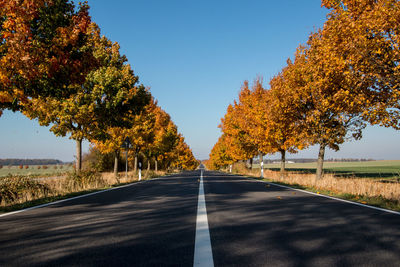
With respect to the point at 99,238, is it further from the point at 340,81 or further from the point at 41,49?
the point at 340,81

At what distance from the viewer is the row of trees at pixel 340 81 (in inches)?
404

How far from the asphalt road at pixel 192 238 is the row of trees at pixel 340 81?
6287 millimetres

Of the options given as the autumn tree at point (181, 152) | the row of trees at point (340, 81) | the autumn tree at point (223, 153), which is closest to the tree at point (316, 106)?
the row of trees at point (340, 81)

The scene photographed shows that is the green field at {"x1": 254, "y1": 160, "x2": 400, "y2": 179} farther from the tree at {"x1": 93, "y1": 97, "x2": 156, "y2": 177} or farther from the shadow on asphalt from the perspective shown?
the tree at {"x1": 93, "y1": 97, "x2": 156, "y2": 177}

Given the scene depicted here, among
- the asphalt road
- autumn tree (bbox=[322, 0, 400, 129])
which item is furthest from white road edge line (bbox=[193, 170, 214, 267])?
autumn tree (bbox=[322, 0, 400, 129])

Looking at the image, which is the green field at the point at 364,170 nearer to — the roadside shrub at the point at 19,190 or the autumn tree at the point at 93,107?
the roadside shrub at the point at 19,190

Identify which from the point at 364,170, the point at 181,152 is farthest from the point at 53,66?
the point at 181,152

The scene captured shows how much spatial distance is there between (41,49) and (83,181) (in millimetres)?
7746

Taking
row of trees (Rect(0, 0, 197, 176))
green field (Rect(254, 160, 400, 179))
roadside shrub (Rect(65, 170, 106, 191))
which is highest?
row of trees (Rect(0, 0, 197, 176))

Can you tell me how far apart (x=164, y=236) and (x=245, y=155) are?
31.0 meters

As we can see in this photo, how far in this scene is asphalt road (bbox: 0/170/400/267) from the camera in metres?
3.22

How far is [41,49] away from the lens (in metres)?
8.65

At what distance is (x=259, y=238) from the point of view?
13.6 feet

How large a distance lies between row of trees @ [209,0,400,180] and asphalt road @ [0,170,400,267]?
20.6 ft
